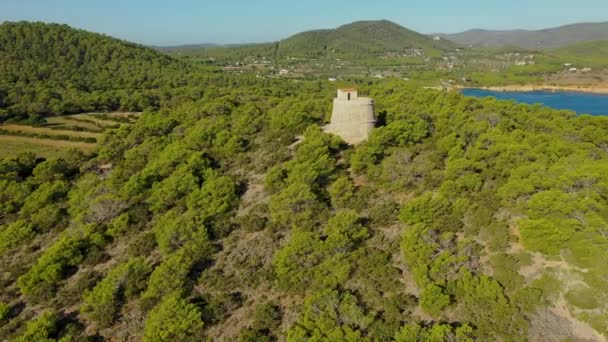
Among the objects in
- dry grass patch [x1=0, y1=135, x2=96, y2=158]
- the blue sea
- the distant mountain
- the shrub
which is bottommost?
the shrub

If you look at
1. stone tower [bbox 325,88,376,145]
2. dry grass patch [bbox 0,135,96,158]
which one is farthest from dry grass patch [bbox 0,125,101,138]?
stone tower [bbox 325,88,376,145]

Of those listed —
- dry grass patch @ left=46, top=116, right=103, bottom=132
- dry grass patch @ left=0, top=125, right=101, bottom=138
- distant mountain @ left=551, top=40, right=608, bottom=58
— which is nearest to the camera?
dry grass patch @ left=0, top=125, right=101, bottom=138

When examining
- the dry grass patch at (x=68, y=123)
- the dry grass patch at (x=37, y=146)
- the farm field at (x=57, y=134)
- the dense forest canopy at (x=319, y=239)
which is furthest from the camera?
the dry grass patch at (x=68, y=123)

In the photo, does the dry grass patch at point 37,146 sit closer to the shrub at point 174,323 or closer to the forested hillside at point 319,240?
the forested hillside at point 319,240

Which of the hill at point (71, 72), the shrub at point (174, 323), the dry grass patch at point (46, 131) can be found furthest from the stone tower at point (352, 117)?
the hill at point (71, 72)

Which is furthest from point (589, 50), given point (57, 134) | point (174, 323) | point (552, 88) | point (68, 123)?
point (174, 323)

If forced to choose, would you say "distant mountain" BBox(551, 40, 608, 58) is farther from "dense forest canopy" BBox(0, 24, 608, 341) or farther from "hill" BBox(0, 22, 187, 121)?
"dense forest canopy" BBox(0, 24, 608, 341)
